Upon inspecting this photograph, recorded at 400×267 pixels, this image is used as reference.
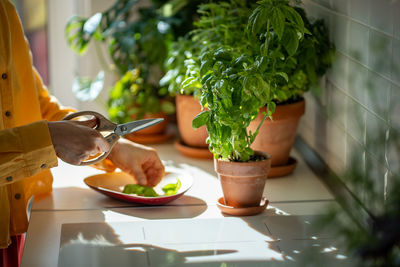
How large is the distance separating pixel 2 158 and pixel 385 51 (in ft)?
2.39

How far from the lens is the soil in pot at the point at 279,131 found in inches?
57.0

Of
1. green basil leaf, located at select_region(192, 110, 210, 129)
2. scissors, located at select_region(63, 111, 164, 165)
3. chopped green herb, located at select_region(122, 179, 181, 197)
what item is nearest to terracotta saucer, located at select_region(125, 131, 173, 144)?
chopped green herb, located at select_region(122, 179, 181, 197)

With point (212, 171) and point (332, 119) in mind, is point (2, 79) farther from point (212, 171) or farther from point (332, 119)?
point (332, 119)

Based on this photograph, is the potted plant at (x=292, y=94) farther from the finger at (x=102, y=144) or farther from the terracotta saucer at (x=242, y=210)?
the finger at (x=102, y=144)

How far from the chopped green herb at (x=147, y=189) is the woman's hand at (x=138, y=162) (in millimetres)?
20

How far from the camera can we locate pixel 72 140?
1097 millimetres

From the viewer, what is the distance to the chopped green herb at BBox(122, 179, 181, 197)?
1348mm

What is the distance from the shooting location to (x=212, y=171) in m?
1.58

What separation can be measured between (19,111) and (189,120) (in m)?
0.53

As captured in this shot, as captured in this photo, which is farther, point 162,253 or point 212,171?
point 212,171

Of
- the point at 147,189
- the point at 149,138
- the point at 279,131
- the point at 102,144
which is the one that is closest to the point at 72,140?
the point at 102,144

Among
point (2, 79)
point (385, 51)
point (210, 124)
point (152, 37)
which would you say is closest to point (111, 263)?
point (210, 124)

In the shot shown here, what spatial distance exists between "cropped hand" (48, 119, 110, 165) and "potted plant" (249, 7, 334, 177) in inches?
17.5

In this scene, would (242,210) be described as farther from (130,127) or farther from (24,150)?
(24,150)
